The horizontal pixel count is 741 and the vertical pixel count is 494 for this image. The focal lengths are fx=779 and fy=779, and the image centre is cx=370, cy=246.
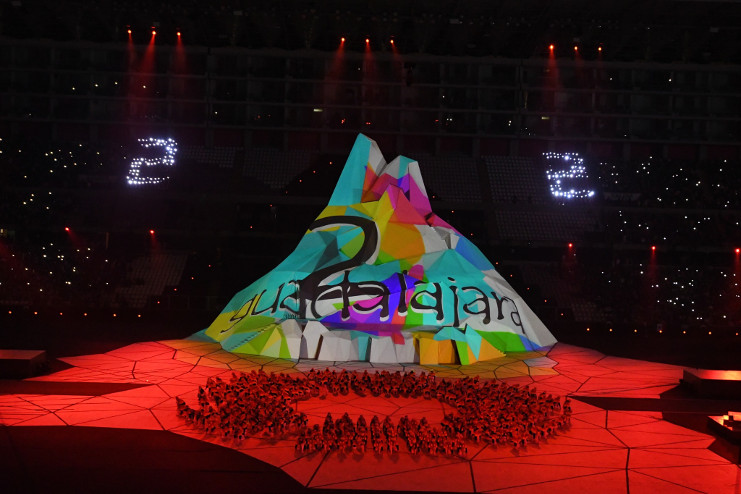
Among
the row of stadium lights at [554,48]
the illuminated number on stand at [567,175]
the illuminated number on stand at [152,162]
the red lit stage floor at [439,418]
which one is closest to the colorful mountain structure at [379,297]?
the red lit stage floor at [439,418]

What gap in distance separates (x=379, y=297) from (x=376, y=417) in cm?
908

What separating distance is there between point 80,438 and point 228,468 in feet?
9.89

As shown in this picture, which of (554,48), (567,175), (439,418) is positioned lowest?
(439,418)

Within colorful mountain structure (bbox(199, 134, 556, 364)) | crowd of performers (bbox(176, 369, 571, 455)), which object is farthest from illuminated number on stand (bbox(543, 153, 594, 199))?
crowd of performers (bbox(176, 369, 571, 455))

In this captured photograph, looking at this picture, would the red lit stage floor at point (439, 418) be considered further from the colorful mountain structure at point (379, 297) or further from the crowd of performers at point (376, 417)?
the colorful mountain structure at point (379, 297)

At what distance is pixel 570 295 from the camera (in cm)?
3525

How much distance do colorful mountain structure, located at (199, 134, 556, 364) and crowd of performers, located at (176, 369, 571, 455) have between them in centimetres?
331

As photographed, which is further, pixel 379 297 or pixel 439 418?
pixel 379 297

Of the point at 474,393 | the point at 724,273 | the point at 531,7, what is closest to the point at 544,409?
the point at 474,393

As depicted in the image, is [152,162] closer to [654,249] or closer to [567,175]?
[567,175]

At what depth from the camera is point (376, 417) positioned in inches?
534

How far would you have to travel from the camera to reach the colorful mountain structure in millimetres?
21281

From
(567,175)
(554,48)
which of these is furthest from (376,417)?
(554,48)

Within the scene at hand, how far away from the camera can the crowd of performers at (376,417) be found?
13.1m
